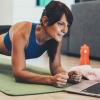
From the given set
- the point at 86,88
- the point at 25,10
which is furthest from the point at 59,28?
the point at 25,10

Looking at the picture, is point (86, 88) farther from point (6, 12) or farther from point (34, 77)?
point (6, 12)

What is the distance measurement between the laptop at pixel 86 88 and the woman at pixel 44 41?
0.06 m

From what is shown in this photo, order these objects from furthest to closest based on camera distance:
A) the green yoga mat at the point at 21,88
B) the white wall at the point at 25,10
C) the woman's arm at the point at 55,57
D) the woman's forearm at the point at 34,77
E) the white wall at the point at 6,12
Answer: the white wall at the point at 25,10, the white wall at the point at 6,12, the woman's arm at the point at 55,57, the woman's forearm at the point at 34,77, the green yoga mat at the point at 21,88

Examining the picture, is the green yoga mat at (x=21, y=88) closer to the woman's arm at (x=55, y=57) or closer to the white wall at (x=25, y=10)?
the woman's arm at (x=55, y=57)

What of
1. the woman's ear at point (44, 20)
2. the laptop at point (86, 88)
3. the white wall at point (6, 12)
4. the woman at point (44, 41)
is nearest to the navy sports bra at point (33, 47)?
the woman at point (44, 41)

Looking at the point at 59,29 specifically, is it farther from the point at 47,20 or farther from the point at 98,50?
the point at 98,50

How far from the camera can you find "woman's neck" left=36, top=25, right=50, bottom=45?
1621 mm

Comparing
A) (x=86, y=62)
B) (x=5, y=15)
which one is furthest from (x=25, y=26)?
(x=5, y=15)

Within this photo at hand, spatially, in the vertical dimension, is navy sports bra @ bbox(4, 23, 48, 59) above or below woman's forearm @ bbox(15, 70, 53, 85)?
above

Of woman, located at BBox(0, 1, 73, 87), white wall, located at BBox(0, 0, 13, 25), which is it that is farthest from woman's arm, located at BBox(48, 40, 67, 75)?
white wall, located at BBox(0, 0, 13, 25)

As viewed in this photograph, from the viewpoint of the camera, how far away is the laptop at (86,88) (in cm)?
141

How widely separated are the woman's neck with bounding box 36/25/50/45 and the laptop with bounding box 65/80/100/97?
297 millimetres

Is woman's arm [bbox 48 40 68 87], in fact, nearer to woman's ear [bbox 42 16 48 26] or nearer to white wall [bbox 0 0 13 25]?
woman's ear [bbox 42 16 48 26]

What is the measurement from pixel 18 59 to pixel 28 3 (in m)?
3.07
